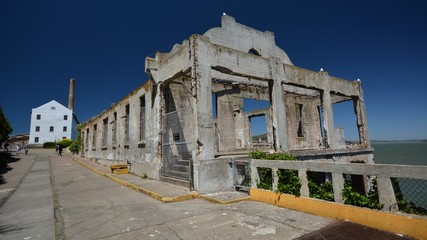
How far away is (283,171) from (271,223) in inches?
66.8

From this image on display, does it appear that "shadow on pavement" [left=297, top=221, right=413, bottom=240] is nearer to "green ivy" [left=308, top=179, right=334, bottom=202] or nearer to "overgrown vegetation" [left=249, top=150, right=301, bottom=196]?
"green ivy" [left=308, top=179, right=334, bottom=202]

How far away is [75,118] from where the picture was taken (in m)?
58.3

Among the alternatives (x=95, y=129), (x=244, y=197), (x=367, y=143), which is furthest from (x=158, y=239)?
(x=95, y=129)

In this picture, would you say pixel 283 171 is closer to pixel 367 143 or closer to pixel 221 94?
pixel 221 94

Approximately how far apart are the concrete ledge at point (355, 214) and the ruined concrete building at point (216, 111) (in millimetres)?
2284

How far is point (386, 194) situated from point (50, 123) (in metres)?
60.5

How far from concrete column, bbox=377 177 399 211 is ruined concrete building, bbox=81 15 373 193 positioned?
4.27 metres

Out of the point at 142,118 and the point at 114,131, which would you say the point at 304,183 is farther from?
the point at 114,131

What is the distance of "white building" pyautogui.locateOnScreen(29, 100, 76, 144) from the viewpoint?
48812mm

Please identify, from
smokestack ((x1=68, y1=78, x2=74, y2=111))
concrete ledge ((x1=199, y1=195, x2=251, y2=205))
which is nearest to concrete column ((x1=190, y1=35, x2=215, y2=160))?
concrete ledge ((x1=199, y1=195, x2=251, y2=205))

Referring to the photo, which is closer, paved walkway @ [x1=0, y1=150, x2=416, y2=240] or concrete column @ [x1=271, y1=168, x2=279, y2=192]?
paved walkway @ [x1=0, y1=150, x2=416, y2=240]

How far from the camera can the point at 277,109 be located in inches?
412

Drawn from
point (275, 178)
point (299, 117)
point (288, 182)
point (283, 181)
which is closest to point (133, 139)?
point (275, 178)

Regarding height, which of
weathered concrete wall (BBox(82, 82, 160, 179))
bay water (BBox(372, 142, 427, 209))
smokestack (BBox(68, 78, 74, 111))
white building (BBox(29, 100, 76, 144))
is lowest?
bay water (BBox(372, 142, 427, 209))
